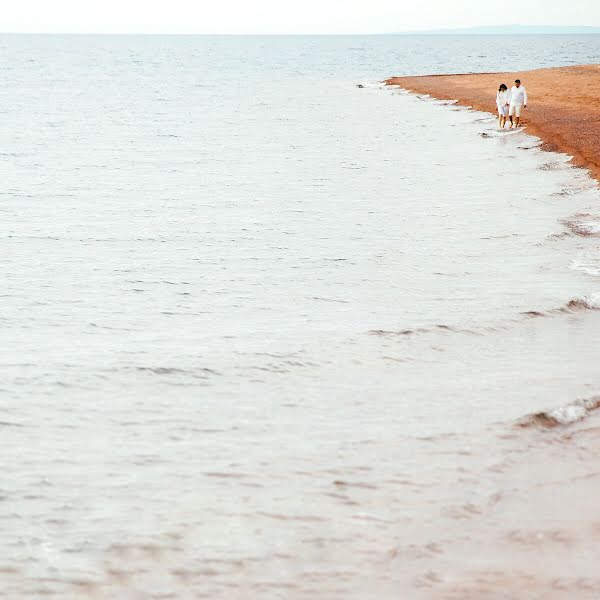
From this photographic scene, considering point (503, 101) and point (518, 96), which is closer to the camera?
point (518, 96)

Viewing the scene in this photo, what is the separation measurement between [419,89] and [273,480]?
5900cm

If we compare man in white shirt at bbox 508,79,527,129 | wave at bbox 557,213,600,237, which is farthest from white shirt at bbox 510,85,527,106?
wave at bbox 557,213,600,237

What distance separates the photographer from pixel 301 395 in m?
8.53

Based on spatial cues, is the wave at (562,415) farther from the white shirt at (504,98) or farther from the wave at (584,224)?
the white shirt at (504,98)

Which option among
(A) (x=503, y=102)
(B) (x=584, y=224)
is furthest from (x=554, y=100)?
(B) (x=584, y=224)

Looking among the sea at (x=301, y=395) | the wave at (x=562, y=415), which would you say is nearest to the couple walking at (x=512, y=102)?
the sea at (x=301, y=395)

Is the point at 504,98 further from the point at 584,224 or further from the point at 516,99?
the point at 584,224

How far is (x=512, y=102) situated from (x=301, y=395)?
2658 cm

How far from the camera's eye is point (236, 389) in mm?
8695

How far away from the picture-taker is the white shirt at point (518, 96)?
31625 millimetres

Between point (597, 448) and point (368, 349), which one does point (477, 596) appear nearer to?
point (597, 448)

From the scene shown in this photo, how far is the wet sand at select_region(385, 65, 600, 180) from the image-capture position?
27.1 meters

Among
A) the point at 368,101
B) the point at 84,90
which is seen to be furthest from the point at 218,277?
the point at 84,90

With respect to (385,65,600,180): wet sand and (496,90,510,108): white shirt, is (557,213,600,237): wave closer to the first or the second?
(385,65,600,180): wet sand
